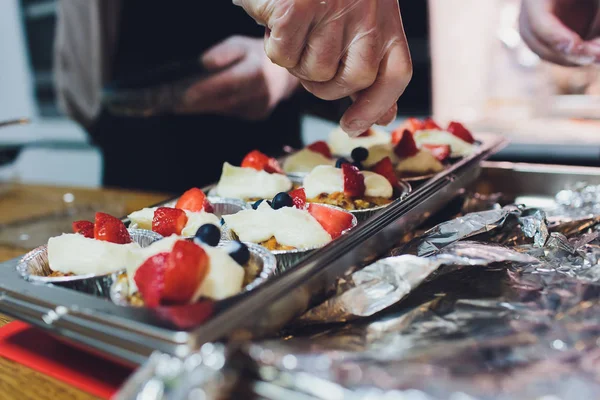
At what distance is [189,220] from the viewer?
61.7 inches

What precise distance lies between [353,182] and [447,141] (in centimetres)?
79

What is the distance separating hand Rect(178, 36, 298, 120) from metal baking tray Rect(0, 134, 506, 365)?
1954mm

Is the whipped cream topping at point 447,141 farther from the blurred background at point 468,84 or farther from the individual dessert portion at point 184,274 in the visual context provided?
the individual dessert portion at point 184,274

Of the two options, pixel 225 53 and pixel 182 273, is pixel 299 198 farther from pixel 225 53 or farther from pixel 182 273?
pixel 225 53

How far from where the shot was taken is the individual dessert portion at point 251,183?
187cm

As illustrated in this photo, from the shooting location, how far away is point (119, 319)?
102 centimetres

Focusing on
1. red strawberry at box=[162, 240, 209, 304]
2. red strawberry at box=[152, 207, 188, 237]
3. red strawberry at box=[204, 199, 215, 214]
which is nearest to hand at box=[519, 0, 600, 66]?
red strawberry at box=[204, 199, 215, 214]

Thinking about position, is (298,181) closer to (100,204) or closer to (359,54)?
(359,54)

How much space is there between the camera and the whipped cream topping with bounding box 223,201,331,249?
1.44 m

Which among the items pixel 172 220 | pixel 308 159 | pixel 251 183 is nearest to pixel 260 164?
pixel 251 183

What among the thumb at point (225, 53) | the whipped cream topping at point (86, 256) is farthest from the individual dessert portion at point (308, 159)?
the thumb at point (225, 53)

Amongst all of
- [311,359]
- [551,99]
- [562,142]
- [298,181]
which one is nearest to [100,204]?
[298,181]

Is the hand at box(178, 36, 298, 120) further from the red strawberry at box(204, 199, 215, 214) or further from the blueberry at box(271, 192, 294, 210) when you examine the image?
the blueberry at box(271, 192, 294, 210)

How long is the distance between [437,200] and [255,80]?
1671 millimetres
